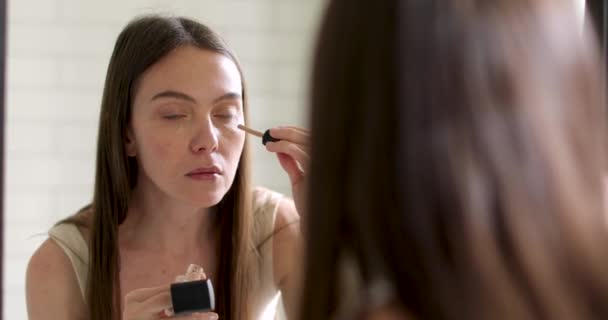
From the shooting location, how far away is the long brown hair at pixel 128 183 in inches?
45.6

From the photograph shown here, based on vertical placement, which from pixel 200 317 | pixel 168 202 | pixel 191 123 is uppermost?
pixel 191 123

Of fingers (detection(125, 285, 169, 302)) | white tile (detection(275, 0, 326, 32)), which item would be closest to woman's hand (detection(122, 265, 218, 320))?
fingers (detection(125, 285, 169, 302))

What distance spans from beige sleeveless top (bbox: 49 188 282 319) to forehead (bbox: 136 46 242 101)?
0.73 feet

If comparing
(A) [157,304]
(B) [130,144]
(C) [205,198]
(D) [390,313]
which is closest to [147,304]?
(A) [157,304]

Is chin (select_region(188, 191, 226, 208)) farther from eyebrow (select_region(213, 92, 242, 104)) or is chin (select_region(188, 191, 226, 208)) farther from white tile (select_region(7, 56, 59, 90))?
white tile (select_region(7, 56, 59, 90))

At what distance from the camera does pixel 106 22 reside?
1.64 m

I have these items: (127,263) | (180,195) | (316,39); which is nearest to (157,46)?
(180,195)

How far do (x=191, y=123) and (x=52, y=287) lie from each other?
1.06 ft

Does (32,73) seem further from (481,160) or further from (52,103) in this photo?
(481,160)

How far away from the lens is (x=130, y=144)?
1.21 meters

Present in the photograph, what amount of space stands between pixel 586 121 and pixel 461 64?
0.08 metres

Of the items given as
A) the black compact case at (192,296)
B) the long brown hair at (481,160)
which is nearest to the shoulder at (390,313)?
the long brown hair at (481,160)

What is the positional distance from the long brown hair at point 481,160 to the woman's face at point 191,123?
0.64m

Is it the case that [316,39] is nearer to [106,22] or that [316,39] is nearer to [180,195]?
[180,195]
